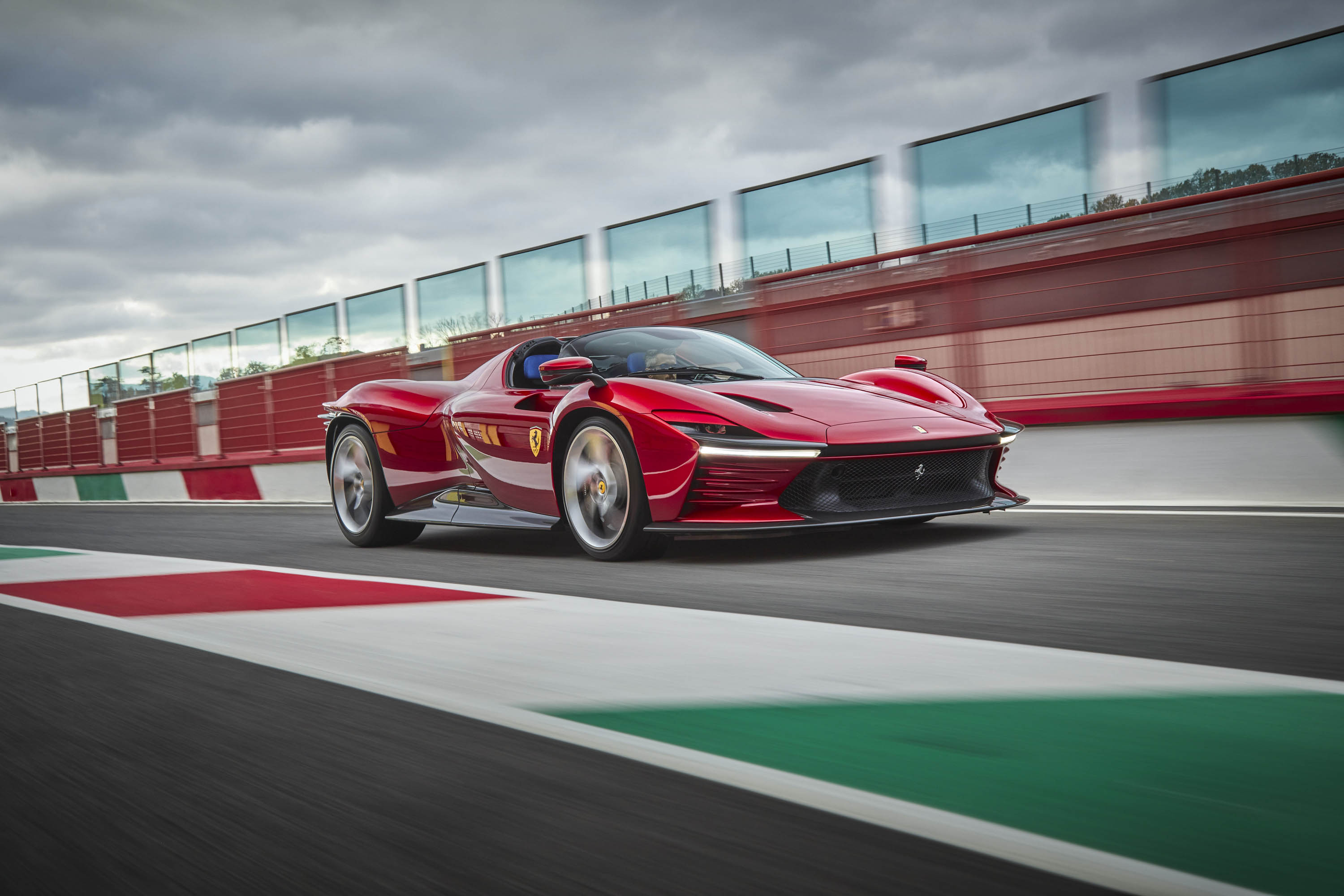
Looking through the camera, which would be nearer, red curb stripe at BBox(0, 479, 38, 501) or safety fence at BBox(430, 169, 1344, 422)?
safety fence at BBox(430, 169, 1344, 422)

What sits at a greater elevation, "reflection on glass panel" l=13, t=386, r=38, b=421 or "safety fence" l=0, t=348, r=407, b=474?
"reflection on glass panel" l=13, t=386, r=38, b=421

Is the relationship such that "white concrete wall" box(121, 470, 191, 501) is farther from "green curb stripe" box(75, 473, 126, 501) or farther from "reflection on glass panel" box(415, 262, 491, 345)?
"reflection on glass panel" box(415, 262, 491, 345)

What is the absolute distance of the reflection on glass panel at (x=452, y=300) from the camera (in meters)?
19.1

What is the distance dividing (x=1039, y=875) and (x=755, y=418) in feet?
11.1

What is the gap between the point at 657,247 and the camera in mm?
17203

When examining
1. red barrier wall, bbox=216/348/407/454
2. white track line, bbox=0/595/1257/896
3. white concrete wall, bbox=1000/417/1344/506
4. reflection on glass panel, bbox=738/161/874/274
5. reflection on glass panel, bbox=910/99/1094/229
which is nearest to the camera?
white track line, bbox=0/595/1257/896

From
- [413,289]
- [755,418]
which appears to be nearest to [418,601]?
[755,418]


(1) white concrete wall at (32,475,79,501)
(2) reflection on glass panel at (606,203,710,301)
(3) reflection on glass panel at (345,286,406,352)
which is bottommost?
(1) white concrete wall at (32,475,79,501)

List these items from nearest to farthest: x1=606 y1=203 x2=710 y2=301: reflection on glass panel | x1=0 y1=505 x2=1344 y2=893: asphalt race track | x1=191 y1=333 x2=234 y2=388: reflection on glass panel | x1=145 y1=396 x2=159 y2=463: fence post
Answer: x1=0 y1=505 x2=1344 y2=893: asphalt race track
x1=606 y1=203 x2=710 y2=301: reflection on glass panel
x1=145 y1=396 x2=159 y2=463: fence post
x1=191 y1=333 x2=234 y2=388: reflection on glass panel

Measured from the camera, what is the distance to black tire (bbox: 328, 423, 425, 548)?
682 centimetres

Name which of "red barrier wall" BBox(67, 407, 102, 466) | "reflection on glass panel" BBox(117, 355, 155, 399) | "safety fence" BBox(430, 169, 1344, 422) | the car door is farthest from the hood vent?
"red barrier wall" BBox(67, 407, 102, 466)

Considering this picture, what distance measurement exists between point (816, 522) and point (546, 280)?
1448 centimetres

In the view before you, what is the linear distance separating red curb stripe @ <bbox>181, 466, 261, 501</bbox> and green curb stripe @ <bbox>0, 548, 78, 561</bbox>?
655 centimetres

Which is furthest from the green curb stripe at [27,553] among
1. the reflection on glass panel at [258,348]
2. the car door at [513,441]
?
the reflection on glass panel at [258,348]
